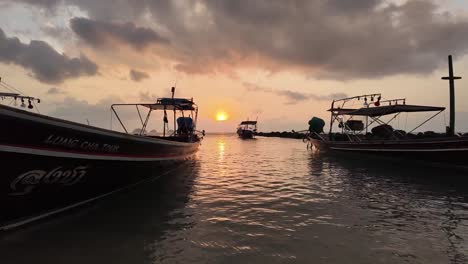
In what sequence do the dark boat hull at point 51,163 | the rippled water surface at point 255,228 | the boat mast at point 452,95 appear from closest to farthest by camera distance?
the rippled water surface at point 255,228 → the dark boat hull at point 51,163 → the boat mast at point 452,95

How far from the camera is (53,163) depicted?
6184 mm

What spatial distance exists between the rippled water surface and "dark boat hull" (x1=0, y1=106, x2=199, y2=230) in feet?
1.40

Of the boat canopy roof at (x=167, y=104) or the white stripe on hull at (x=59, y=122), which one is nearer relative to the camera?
the white stripe on hull at (x=59, y=122)

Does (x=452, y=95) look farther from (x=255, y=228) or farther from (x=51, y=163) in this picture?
(x=51, y=163)

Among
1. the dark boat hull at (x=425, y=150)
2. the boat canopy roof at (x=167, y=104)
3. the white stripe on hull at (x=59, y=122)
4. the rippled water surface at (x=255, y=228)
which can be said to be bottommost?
the rippled water surface at (x=255, y=228)

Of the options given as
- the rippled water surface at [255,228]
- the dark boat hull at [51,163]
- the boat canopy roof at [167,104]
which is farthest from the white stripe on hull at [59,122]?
the boat canopy roof at [167,104]

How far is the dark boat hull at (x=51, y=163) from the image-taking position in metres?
5.44

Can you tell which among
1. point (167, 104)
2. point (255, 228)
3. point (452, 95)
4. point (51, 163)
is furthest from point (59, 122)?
point (452, 95)

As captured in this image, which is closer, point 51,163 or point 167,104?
point 51,163

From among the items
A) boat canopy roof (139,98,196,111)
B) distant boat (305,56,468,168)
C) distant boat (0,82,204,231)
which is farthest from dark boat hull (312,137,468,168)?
distant boat (0,82,204,231)

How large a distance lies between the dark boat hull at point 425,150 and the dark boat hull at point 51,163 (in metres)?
17.1

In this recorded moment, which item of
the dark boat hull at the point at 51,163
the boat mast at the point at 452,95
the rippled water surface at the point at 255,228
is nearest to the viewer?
the rippled water surface at the point at 255,228

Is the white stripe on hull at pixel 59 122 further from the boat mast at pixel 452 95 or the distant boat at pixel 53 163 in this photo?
the boat mast at pixel 452 95

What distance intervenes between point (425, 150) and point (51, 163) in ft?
64.4
